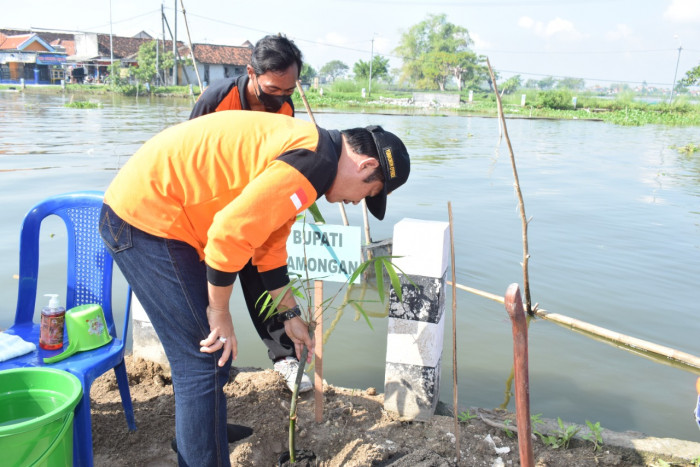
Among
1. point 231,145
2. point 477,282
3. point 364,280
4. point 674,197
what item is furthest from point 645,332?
point 674,197

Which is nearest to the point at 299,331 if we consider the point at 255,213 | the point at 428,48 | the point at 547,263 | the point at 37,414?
the point at 255,213

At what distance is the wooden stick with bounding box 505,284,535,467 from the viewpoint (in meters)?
0.90

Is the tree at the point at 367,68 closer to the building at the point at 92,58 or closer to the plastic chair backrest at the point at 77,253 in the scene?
the building at the point at 92,58

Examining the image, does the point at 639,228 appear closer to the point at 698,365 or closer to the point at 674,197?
the point at 674,197

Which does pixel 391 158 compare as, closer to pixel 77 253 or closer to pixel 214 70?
pixel 77 253

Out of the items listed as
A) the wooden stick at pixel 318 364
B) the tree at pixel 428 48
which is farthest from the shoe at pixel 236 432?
the tree at pixel 428 48

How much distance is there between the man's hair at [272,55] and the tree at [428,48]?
6806cm

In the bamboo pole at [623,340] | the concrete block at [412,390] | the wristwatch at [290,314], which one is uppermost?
the wristwatch at [290,314]

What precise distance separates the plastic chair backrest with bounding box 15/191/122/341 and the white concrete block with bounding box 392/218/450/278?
127 centimetres

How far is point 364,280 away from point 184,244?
3626 millimetres

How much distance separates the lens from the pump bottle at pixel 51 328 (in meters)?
2.20

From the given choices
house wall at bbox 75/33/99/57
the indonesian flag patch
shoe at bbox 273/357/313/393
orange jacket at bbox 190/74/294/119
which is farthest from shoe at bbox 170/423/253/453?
house wall at bbox 75/33/99/57

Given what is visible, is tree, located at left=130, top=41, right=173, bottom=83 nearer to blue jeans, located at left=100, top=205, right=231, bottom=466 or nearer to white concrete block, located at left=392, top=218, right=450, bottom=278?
white concrete block, located at left=392, top=218, right=450, bottom=278

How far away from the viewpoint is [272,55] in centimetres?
288
